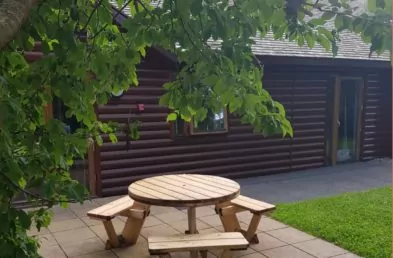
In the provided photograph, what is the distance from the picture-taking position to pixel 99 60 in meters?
1.90

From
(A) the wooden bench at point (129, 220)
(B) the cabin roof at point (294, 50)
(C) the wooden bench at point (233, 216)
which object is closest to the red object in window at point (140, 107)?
(B) the cabin roof at point (294, 50)

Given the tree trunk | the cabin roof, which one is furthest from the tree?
the cabin roof

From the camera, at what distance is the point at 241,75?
1866 mm

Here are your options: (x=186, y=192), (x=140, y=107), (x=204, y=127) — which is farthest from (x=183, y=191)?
(x=204, y=127)

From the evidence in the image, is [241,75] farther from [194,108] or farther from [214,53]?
[194,108]

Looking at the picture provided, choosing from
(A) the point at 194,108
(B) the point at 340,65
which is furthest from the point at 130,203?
(B) the point at 340,65

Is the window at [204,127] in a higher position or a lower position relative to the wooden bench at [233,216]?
higher

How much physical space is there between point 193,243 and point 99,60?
2.05 meters

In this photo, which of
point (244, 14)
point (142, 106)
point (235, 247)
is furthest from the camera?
point (142, 106)

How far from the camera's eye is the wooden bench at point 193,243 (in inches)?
130

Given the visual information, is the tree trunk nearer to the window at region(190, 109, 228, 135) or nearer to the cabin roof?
the cabin roof

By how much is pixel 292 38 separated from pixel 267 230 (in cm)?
350

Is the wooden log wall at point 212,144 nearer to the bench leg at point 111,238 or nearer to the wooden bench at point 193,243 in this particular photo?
the bench leg at point 111,238

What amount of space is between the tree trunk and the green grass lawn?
163 inches
